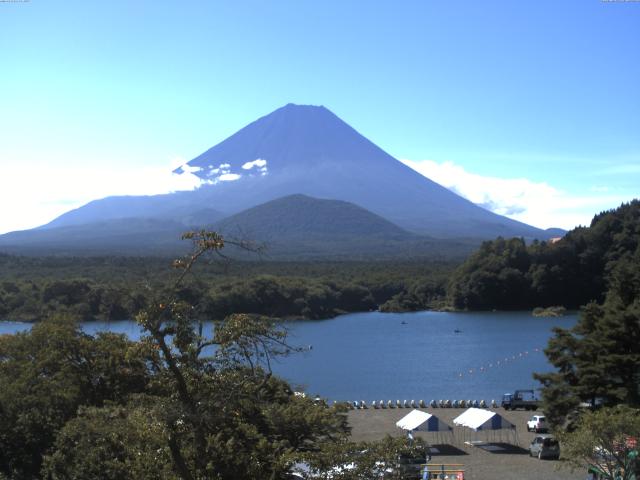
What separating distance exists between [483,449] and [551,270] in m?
34.7

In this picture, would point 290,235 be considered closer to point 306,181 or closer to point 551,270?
point 306,181

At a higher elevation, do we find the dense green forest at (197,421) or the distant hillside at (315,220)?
the distant hillside at (315,220)

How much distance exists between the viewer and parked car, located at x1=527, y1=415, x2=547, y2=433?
48.1 ft

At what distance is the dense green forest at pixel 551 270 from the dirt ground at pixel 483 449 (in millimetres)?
30333

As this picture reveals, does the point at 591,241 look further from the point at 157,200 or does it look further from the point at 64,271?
the point at 157,200

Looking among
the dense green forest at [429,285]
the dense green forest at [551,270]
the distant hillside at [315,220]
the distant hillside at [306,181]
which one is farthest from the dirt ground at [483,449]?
the distant hillside at [306,181]

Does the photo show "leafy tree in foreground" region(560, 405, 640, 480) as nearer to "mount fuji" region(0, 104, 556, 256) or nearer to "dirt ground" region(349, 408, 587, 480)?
"dirt ground" region(349, 408, 587, 480)

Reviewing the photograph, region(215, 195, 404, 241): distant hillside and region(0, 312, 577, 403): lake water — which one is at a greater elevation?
region(215, 195, 404, 241): distant hillside

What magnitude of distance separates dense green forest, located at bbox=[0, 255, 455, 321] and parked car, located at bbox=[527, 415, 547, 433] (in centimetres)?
1827

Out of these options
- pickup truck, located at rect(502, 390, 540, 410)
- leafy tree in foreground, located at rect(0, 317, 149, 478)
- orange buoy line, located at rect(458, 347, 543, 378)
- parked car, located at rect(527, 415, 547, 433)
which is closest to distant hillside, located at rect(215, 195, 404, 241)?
orange buoy line, located at rect(458, 347, 543, 378)

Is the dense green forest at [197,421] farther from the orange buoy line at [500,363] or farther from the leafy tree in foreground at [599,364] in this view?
the orange buoy line at [500,363]

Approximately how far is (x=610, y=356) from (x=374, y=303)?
3880 centimetres

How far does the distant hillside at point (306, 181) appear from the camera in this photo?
425ft

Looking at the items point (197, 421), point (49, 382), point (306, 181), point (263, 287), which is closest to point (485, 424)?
point (49, 382)
